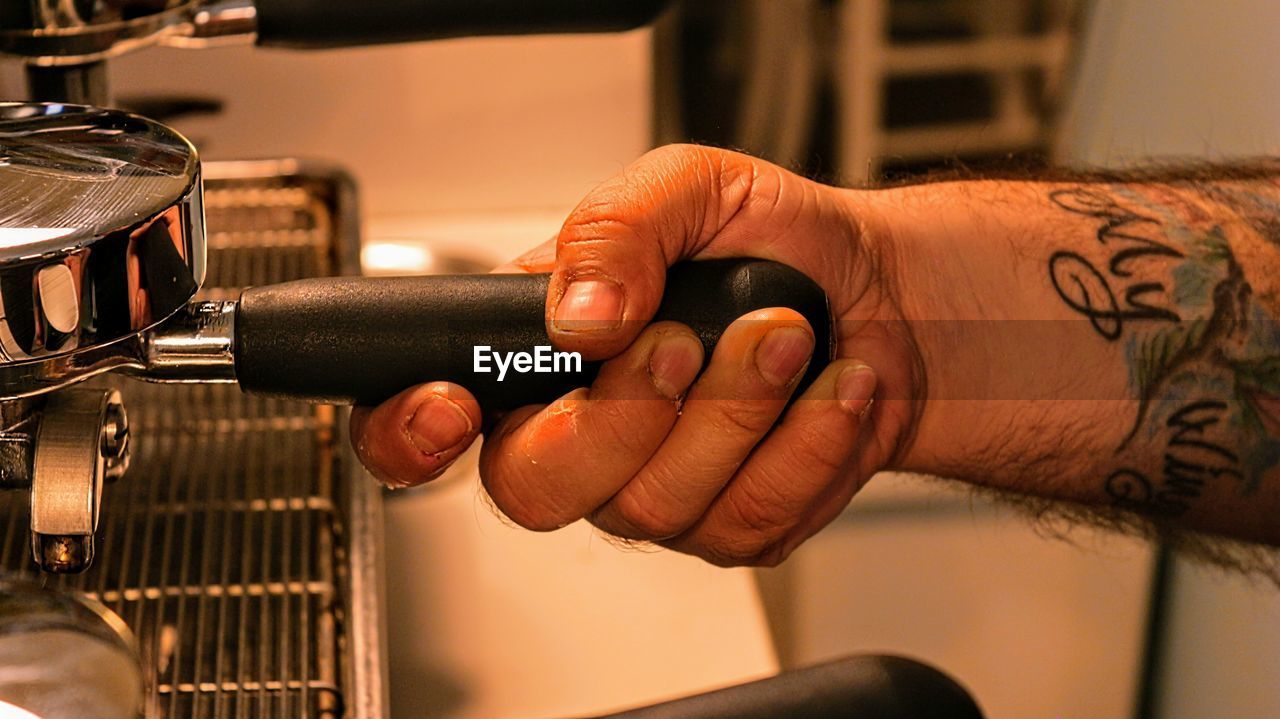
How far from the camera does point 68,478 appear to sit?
0.35m

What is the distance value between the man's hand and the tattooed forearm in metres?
0.11

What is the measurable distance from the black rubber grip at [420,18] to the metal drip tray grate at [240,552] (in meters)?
0.13

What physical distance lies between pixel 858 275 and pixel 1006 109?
1.31 meters

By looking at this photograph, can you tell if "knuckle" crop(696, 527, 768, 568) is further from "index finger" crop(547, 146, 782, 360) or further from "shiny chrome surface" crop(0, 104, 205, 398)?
"shiny chrome surface" crop(0, 104, 205, 398)

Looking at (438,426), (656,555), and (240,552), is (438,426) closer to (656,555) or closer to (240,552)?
(240,552)

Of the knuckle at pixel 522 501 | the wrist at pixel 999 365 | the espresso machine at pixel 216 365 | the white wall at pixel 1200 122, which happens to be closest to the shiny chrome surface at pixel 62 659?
the espresso machine at pixel 216 365

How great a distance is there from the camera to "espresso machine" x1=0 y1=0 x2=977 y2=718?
331 mm

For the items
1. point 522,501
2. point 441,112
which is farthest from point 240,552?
point 441,112

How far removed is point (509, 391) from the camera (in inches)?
16.2

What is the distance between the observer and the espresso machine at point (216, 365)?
0.33 meters

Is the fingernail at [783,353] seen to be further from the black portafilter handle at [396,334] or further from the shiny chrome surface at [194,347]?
the shiny chrome surface at [194,347]

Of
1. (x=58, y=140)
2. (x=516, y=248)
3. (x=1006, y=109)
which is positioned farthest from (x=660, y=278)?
(x=1006, y=109)

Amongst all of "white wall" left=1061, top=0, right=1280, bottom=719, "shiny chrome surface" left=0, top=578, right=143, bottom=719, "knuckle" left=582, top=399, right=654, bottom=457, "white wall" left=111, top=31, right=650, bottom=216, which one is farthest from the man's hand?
"white wall" left=111, top=31, right=650, bottom=216

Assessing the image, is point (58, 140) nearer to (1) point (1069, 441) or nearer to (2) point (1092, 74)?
(1) point (1069, 441)
